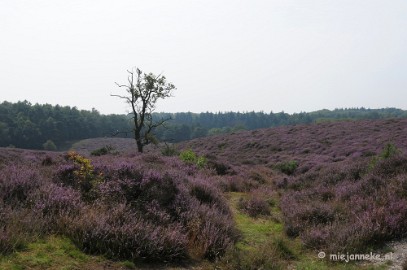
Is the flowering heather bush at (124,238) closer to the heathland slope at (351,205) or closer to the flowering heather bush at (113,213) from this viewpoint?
the flowering heather bush at (113,213)

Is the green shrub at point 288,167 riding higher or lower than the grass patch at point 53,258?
lower

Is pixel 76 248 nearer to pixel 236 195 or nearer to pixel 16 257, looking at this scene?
pixel 16 257

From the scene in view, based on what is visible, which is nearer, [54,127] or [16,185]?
[16,185]

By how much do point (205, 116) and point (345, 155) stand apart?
172m

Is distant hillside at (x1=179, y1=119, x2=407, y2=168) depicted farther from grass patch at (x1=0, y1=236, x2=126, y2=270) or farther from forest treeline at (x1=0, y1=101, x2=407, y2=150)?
forest treeline at (x1=0, y1=101, x2=407, y2=150)

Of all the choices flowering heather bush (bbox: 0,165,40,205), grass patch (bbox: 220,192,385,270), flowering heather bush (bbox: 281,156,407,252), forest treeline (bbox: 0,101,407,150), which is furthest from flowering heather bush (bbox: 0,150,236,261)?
forest treeline (bbox: 0,101,407,150)

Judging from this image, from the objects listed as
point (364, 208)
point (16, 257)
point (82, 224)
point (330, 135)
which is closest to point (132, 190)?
point (82, 224)

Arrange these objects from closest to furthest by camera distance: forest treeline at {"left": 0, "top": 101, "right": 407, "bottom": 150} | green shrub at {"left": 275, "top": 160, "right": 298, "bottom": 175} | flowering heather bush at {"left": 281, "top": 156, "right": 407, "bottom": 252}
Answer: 1. flowering heather bush at {"left": 281, "top": 156, "right": 407, "bottom": 252}
2. green shrub at {"left": 275, "top": 160, "right": 298, "bottom": 175}
3. forest treeline at {"left": 0, "top": 101, "right": 407, "bottom": 150}

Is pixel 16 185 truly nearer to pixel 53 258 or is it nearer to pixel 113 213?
pixel 113 213

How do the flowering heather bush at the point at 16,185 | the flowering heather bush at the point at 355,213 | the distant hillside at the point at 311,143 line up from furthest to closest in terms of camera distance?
the distant hillside at the point at 311,143, the flowering heather bush at the point at 355,213, the flowering heather bush at the point at 16,185

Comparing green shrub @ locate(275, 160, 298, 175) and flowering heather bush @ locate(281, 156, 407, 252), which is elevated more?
flowering heather bush @ locate(281, 156, 407, 252)

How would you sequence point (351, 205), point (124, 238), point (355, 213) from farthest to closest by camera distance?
point (351, 205) → point (355, 213) → point (124, 238)

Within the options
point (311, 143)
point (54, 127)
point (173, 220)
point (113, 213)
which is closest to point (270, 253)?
point (173, 220)

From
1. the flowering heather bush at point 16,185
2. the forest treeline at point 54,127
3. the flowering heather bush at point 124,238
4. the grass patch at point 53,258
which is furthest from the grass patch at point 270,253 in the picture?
the forest treeline at point 54,127
